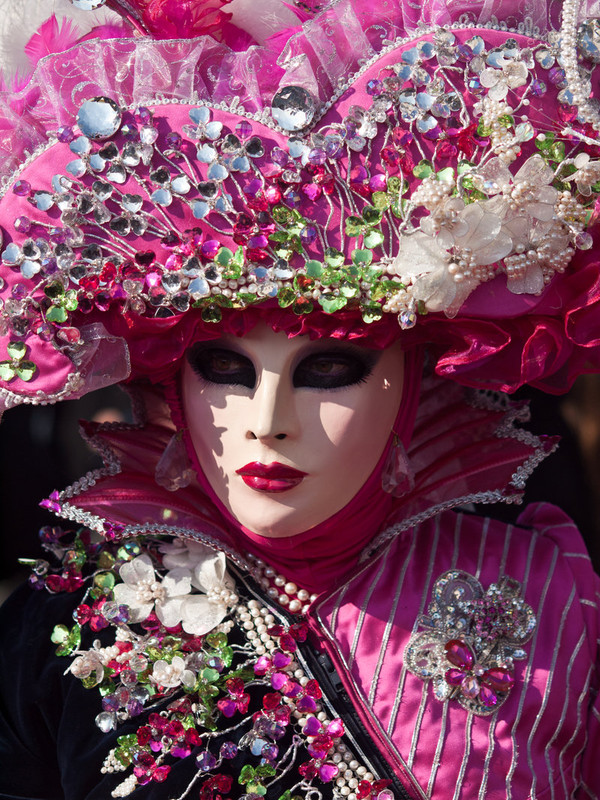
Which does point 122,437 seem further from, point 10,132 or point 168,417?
point 10,132

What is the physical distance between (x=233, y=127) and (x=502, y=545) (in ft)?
2.56

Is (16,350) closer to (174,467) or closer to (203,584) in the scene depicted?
(174,467)

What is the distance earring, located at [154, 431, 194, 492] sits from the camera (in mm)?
1435

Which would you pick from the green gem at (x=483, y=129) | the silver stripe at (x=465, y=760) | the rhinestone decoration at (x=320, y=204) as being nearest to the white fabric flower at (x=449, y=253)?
the rhinestone decoration at (x=320, y=204)

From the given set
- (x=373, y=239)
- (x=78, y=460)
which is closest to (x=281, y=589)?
(x=373, y=239)

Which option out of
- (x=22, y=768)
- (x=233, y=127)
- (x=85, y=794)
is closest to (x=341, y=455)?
(x=233, y=127)

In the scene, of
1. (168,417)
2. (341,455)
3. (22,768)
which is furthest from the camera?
(168,417)

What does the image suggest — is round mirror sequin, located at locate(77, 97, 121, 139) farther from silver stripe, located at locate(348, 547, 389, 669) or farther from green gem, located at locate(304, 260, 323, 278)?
silver stripe, located at locate(348, 547, 389, 669)

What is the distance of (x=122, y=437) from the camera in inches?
59.7

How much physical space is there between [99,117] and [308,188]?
0.95ft

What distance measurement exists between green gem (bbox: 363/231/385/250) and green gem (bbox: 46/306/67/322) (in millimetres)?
409

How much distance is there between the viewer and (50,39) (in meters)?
1.30

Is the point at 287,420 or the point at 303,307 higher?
the point at 303,307

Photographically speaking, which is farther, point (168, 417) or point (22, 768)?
point (168, 417)
